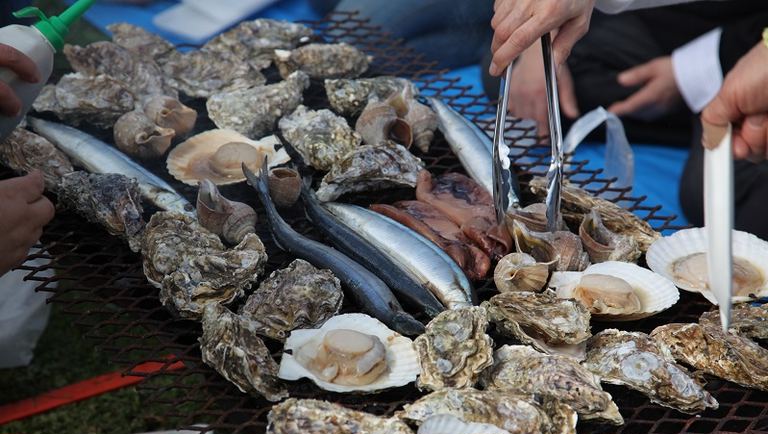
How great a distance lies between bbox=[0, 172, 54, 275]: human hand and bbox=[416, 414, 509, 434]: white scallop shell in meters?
1.13

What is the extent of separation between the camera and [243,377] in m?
1.87

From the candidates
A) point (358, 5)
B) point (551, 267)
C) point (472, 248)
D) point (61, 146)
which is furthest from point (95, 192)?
point (358, 5)

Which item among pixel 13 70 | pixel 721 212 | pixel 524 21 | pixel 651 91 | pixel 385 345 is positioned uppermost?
pixel 524 21

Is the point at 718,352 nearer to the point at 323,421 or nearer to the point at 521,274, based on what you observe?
the point at 521,274

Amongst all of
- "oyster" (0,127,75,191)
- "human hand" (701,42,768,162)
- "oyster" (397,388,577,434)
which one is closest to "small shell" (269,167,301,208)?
"oyster" (0,127,75,191)

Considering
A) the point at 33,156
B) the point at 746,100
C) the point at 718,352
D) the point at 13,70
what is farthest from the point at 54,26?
the point at 718,352

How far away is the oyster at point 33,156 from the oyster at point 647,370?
1.71 metres

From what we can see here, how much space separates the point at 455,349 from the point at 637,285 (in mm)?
621

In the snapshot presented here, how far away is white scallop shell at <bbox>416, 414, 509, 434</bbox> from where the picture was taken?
1708mm

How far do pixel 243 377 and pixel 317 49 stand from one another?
5.90 ft

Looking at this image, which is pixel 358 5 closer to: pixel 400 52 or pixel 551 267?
pixel 400 52

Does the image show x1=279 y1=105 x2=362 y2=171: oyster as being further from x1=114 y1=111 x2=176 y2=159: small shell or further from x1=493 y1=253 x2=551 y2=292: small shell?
x1=493 y1=253 x2=551 y2=292: small shell

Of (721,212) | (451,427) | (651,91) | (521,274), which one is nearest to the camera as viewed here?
(721,212)

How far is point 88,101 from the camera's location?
2.89 metres
